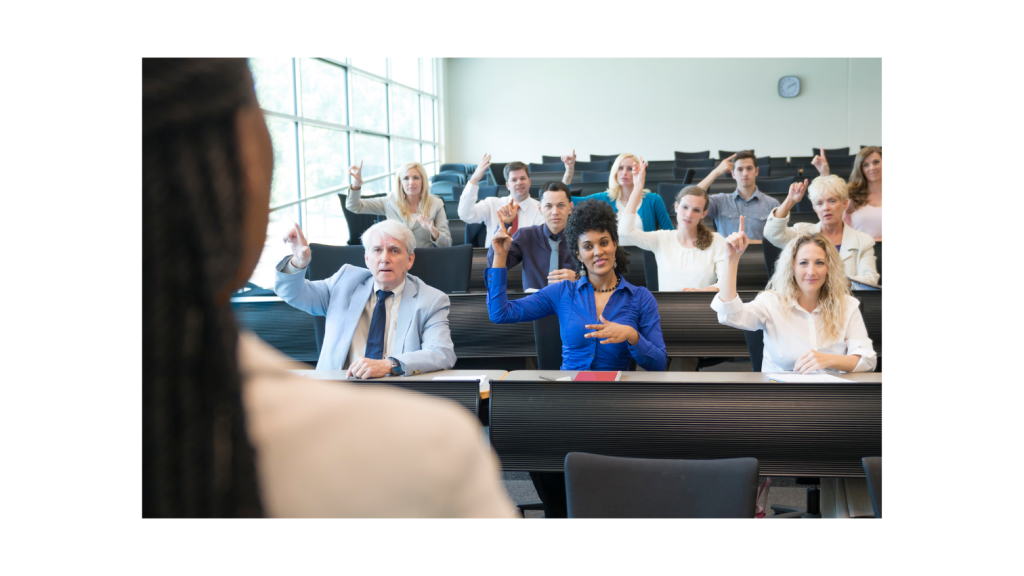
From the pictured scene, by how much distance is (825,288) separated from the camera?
2.55 meters

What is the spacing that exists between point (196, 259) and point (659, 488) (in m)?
1.31

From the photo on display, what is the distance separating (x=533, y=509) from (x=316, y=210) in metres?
4.42

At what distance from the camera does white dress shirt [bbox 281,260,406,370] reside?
2600mm

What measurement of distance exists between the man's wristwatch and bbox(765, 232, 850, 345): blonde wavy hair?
5.04ft

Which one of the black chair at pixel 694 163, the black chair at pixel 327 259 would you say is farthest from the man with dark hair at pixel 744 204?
the black chair at pixel 694 163

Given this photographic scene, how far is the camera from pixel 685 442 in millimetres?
1878

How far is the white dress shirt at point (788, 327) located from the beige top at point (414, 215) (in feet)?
8.13

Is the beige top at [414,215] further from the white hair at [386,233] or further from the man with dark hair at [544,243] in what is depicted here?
the white hair at [386,233]

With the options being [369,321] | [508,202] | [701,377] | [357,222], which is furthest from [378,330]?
[357,222]

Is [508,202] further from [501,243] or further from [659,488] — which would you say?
[659,488]

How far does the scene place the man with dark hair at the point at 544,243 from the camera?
3.78 metres

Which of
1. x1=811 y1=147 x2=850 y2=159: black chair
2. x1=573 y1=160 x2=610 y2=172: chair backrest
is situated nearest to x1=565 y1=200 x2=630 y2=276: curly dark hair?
x1=573 y1=160 x2=610 y2=172: chair backrest
